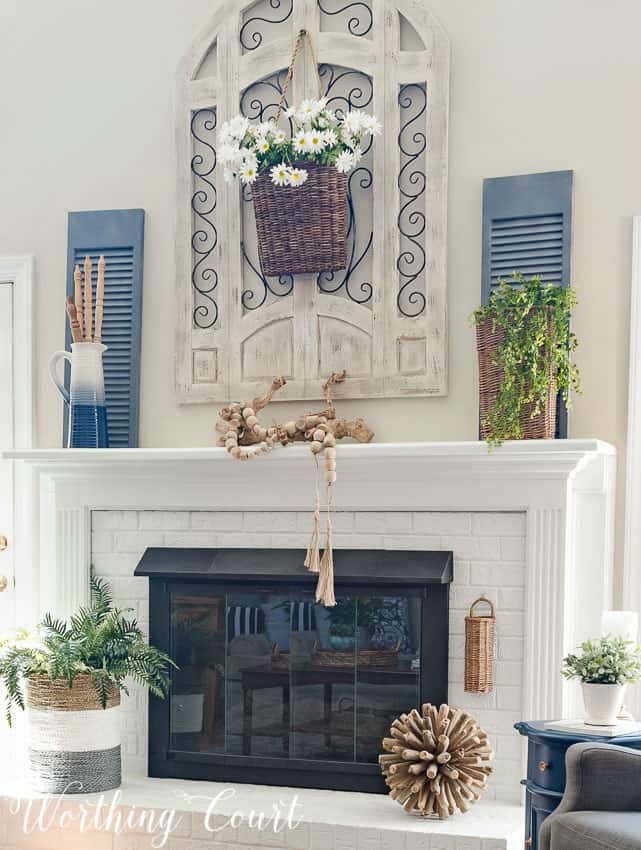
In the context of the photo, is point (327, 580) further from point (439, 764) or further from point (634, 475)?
point (634, 475)

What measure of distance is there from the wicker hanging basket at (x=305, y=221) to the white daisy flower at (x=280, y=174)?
3 centimetres

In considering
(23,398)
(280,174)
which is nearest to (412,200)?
(280,174)

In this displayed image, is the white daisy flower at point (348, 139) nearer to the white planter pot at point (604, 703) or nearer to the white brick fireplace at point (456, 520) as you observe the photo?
the white brick fireplace at point (456, 520)

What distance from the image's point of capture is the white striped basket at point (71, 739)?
346 centimetres

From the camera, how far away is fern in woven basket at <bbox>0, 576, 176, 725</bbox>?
3469mm

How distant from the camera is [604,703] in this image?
293cm

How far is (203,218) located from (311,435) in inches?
35.6

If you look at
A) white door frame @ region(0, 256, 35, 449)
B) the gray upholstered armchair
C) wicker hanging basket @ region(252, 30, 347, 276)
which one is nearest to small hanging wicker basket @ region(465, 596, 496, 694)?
the gray upholstered armchair

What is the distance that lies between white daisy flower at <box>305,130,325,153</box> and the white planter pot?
70.1 inches

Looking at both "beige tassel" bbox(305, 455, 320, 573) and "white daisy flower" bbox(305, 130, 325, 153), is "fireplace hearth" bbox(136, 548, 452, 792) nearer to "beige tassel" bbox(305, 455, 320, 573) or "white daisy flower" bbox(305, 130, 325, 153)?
"beige tassel" bbox(305, 455, 320, 573)

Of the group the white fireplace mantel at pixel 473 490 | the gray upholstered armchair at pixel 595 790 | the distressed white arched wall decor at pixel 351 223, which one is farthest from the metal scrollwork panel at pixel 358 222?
the gray upholstered armchair at pixel 595 790

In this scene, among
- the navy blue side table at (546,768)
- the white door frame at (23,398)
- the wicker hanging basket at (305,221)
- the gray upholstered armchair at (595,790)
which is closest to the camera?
the gray upholstered armchair at (595,790)

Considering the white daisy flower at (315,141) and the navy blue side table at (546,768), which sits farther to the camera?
the white daisy flower at (315,141)

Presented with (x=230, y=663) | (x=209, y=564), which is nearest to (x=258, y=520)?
(x=209, y=564)
